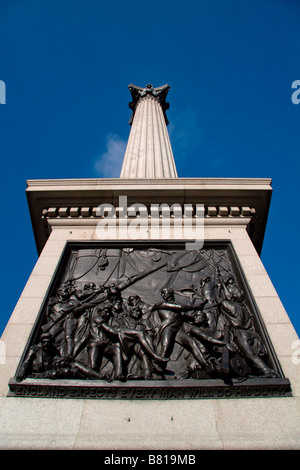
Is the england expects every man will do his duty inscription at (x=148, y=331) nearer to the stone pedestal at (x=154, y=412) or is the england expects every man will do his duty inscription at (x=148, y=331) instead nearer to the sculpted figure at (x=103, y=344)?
the sculpted figure at (x=103, y=344)

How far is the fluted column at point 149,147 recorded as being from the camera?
13742mm

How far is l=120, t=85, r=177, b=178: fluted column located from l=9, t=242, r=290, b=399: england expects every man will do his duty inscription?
19.8 ft

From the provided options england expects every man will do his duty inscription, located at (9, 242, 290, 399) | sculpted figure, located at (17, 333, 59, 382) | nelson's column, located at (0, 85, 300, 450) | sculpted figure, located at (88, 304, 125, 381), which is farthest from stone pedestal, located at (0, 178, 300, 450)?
sculpted figure, located at (88, 304, 125, 381)

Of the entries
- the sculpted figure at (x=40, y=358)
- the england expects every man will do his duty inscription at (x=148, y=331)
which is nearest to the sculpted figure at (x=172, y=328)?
the england expects every man will do his duty inscription at (x=148, y=331)

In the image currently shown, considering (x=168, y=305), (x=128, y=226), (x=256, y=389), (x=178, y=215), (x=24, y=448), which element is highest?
(x=178, y=215)

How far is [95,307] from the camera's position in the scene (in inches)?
268

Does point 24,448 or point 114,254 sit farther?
point 114,254

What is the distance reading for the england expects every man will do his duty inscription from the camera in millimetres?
5289

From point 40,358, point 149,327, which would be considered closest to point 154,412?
point 149,327

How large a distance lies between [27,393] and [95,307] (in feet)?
6.75

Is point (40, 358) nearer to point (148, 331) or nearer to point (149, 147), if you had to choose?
point (148, 331)

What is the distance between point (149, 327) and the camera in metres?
6.32
